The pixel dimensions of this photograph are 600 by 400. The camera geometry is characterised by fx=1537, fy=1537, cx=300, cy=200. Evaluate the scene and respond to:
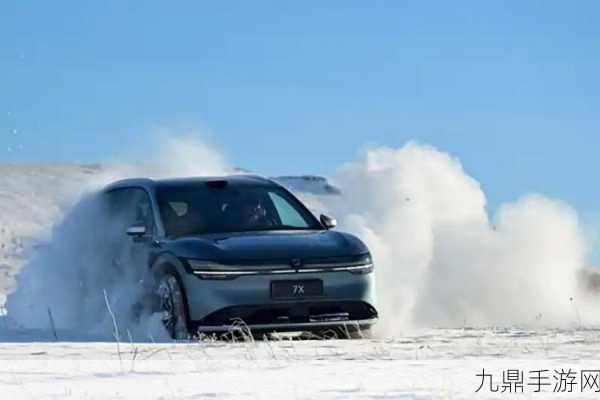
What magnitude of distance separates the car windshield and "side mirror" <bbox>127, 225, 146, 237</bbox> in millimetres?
228

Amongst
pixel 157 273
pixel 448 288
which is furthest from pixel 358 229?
pixel 157 273

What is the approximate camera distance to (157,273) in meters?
13.8

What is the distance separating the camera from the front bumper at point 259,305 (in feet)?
42.5

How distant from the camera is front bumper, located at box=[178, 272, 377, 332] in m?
13.0

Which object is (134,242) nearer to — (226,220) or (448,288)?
(226,220)

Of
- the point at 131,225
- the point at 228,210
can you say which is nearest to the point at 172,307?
the point at 228,210

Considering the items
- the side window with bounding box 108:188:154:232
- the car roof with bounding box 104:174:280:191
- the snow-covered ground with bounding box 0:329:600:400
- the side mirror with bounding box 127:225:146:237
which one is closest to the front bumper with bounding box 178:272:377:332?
the snow-covered ground with bounding box 0:329:600:400

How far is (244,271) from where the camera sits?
13.0m

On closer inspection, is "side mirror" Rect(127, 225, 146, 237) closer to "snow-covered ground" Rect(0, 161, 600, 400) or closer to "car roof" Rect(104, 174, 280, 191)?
"car roof" Rect(104, 174, 280, 191)

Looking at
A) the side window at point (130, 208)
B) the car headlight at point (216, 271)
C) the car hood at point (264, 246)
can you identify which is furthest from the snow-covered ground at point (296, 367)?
the side window at point (130, 208)

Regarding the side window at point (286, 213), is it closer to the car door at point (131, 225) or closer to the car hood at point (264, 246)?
the car hood at point (264, 246)

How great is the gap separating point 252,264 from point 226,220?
54.4 inches

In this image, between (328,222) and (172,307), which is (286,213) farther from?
(172,307)

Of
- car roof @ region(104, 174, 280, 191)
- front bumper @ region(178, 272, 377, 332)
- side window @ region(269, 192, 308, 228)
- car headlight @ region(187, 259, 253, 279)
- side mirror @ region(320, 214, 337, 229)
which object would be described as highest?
car roof @ region(104, 174, 280, 191)
